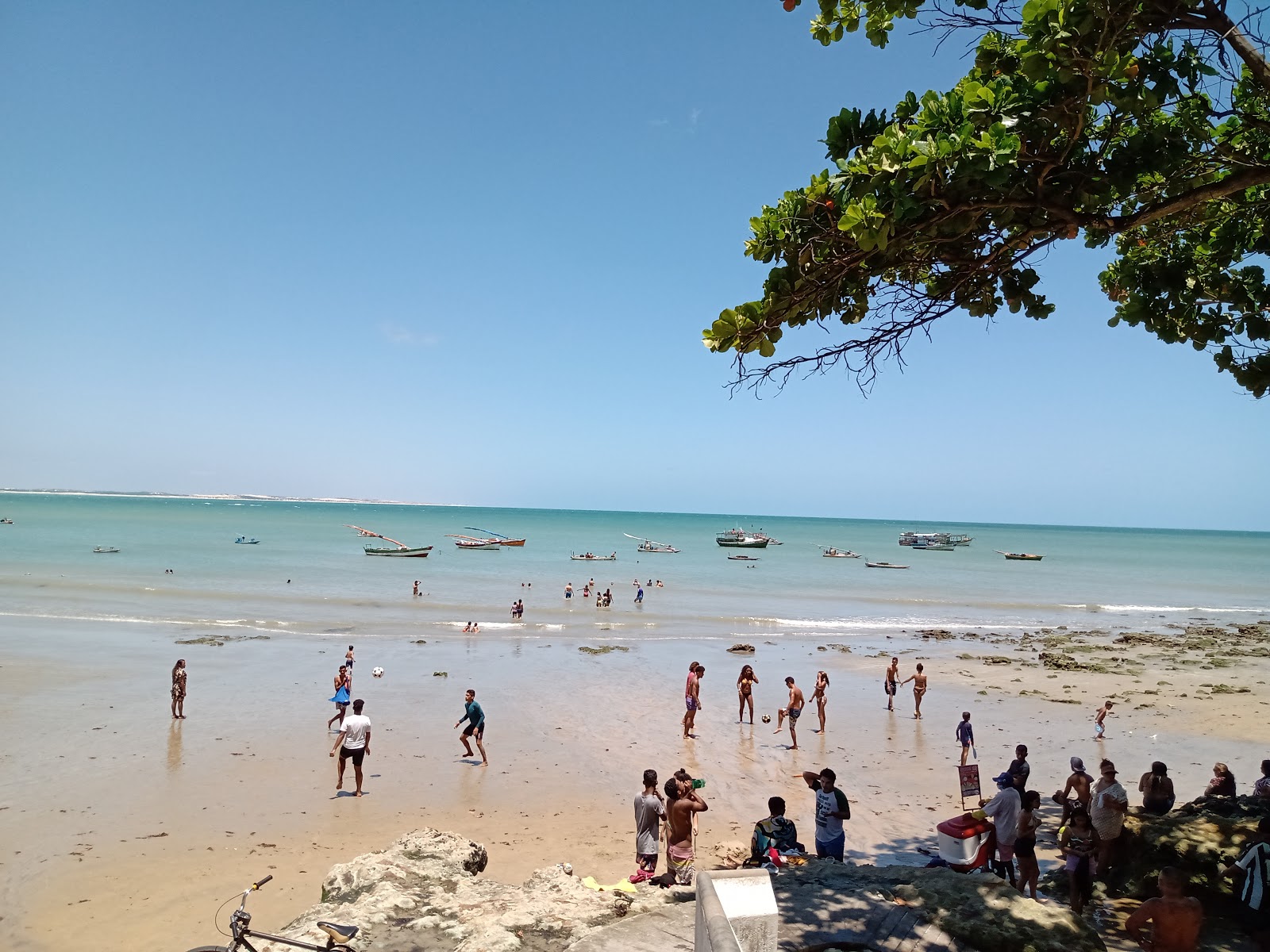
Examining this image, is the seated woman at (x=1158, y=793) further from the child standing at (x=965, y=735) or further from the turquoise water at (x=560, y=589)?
the turquoise water at (x=560, y=589)

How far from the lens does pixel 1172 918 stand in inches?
205

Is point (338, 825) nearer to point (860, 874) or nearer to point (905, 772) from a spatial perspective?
point (860, 874)

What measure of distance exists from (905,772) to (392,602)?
2827cm

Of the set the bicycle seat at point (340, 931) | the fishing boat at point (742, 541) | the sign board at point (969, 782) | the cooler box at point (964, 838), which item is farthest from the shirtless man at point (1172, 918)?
the fishing boat at point (742, 541)

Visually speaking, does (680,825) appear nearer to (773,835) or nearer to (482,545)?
(773,835)

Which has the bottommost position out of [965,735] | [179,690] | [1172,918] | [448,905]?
[179,690]

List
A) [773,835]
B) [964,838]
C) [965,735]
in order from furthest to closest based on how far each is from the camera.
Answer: [965,735]
[964,838]
[773,835]

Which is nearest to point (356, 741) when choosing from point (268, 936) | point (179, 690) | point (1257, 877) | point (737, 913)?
point (179, 690)

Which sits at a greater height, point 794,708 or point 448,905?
point 448,905

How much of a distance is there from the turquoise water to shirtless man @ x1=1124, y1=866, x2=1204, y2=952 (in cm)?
2345

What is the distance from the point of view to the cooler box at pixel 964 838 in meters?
8.00

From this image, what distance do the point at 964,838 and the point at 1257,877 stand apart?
2681 mm

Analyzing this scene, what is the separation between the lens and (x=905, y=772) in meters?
13.1

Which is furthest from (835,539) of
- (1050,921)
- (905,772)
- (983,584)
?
(1050,921)
